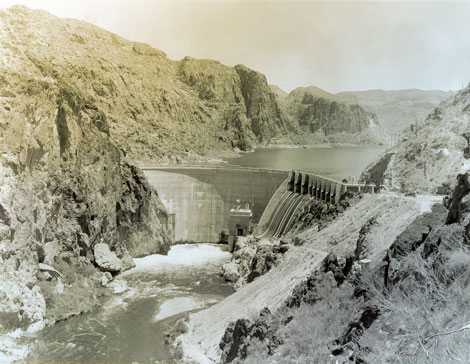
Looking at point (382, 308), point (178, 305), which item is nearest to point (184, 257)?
point (178, 305)

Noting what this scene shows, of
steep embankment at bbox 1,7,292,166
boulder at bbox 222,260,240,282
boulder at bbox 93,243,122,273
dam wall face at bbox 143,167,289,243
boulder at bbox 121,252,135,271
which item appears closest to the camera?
boulder at bbox 222,260,240,282

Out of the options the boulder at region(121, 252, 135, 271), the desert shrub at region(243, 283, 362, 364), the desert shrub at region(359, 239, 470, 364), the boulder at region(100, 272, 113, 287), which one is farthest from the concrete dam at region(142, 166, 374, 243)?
the desert shrub at region(359, 239, 470, 364)

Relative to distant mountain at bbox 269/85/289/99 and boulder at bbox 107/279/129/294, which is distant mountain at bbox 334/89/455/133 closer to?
distant mountain at bbox 269/85/289/99

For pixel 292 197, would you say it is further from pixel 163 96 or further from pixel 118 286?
pixel 163 96

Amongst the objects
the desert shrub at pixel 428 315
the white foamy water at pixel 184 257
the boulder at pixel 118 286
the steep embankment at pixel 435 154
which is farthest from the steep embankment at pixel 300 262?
the white foamy water at pixel 184 257

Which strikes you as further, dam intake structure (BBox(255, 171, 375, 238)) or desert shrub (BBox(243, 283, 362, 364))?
dam intake structure (BBox(255, 171, 375, 238))

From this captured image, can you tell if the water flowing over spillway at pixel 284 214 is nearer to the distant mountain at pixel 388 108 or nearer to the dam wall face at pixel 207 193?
the dam wall face at pixel 207 193
